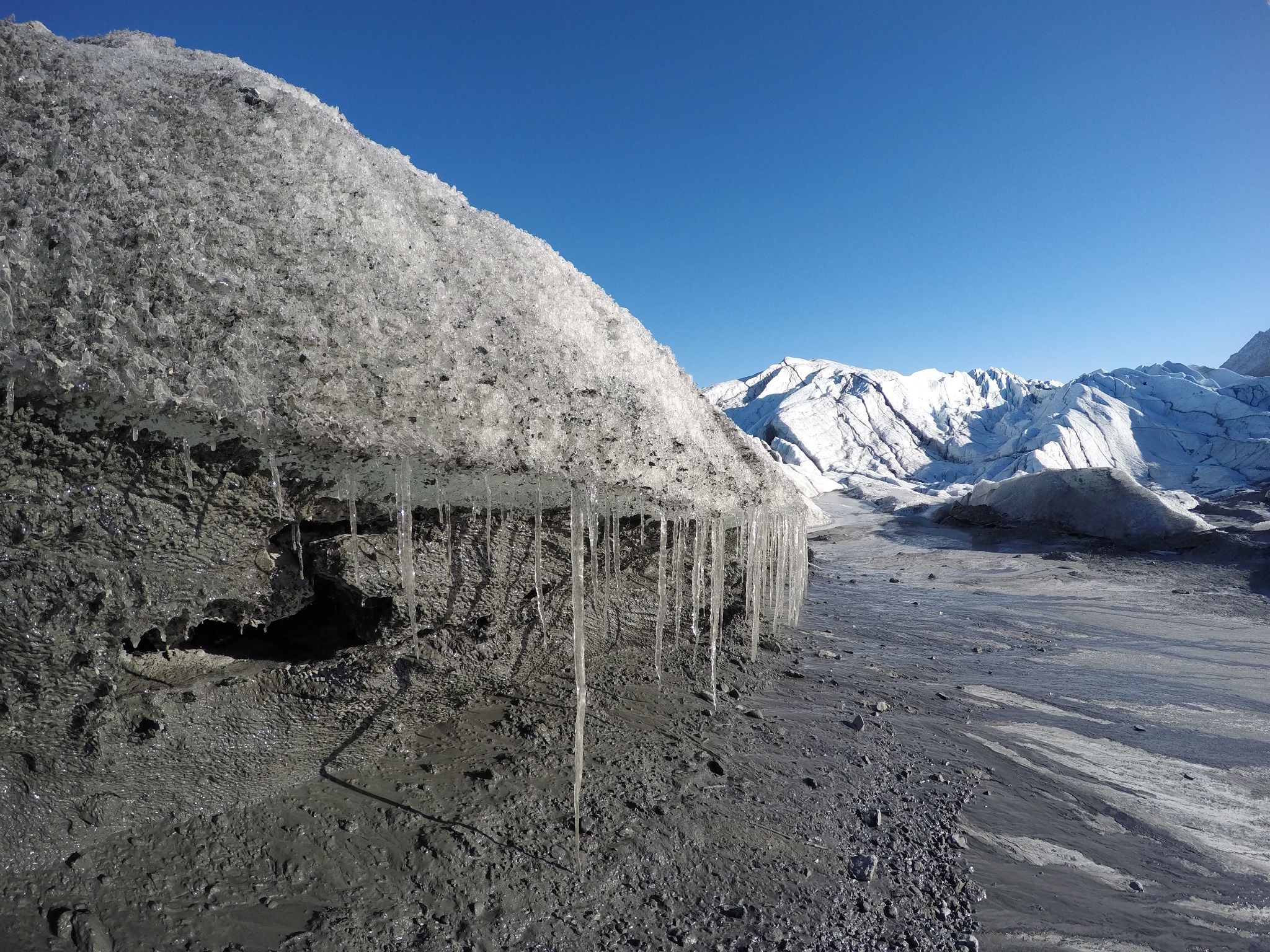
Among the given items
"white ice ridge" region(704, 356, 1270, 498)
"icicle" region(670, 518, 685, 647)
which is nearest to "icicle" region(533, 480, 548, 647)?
"icicle" region(670, 518, 685, 647)

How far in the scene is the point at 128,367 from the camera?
1.72 metres

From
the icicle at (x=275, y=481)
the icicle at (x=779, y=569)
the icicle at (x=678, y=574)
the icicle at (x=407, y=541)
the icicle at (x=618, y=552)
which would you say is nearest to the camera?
the icicle at (x=275, y=481)

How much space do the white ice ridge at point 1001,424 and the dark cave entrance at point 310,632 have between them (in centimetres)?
2080

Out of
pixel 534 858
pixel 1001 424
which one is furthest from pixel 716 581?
pixel 1001 424

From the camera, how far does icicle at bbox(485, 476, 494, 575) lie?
2461 mm

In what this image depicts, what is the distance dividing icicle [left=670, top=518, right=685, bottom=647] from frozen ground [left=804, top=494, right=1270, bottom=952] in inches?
54.2

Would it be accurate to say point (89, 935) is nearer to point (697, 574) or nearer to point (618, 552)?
point (618, 552)

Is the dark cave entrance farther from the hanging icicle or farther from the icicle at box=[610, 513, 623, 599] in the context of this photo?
the hanging icicle

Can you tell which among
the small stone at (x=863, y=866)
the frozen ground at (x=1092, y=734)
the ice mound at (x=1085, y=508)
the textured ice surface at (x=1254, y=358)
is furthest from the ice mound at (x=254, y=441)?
the textured ice surface at (x=1254, y=358)

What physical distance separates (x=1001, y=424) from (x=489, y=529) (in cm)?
4373

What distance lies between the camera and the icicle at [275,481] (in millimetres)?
1996

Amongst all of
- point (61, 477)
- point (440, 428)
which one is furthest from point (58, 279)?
point (440, 428)

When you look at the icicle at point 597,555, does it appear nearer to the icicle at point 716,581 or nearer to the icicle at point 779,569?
the icicle at point 716,581

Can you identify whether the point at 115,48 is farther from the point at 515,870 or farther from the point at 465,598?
the point at 515,870
